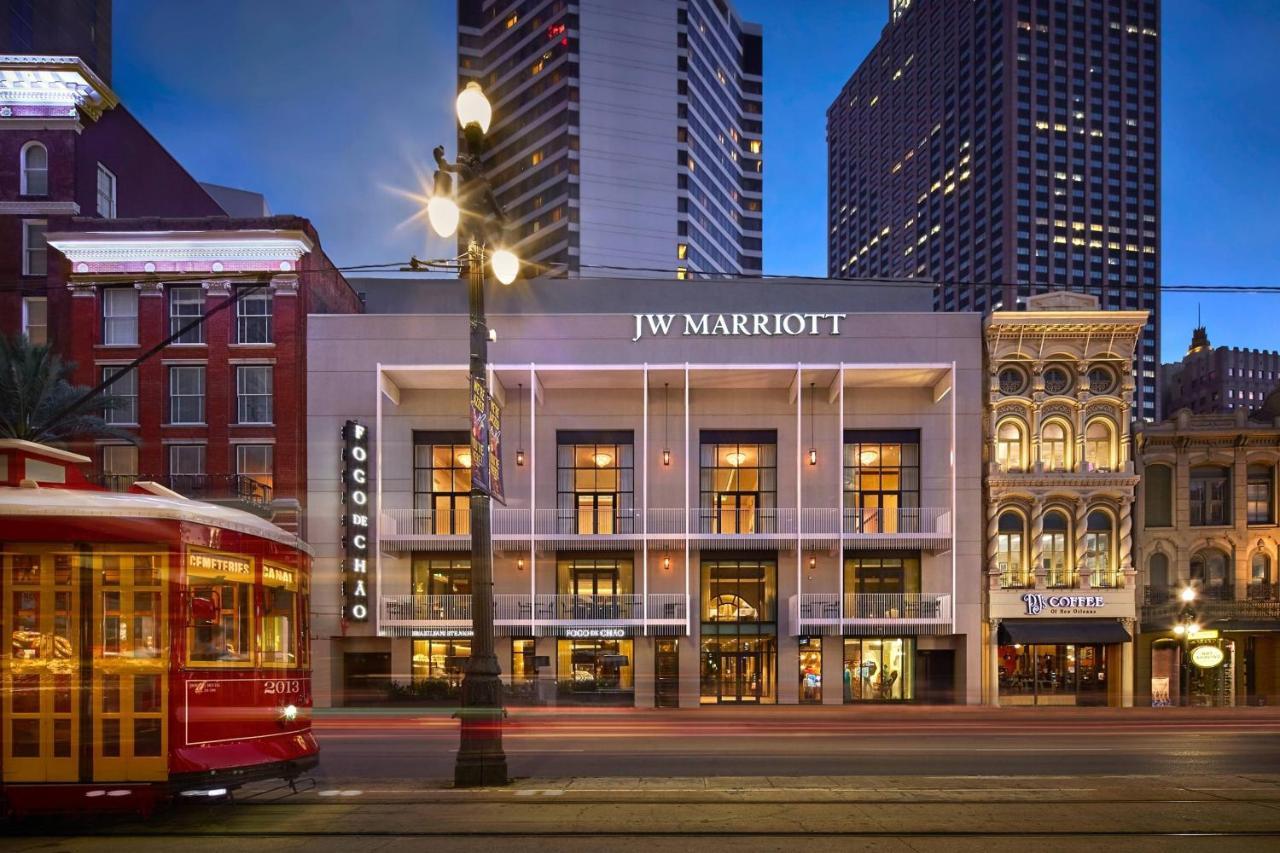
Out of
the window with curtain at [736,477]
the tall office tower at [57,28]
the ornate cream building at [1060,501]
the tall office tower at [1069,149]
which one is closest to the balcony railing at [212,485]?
the window with curtain at [736,477]

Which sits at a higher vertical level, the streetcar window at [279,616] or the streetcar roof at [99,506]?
the streetcar roof at [99,506]

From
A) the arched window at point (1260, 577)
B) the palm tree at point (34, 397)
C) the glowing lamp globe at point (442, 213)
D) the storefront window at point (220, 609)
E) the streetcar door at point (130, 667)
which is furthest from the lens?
the arched window at point (1260, 577)

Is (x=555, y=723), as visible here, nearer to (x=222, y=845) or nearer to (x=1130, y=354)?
(x=222, y=845)

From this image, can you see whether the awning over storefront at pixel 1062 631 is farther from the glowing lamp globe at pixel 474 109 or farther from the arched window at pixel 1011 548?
the glowing lamp globe at pixel 474 109

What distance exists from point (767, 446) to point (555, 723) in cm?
1179

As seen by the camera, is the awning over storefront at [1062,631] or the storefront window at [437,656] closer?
the awning over storefront at [1062,631]

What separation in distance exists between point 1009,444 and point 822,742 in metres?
15.6

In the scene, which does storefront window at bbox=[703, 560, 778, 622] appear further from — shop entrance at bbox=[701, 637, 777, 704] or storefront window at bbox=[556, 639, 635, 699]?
storefront window at bbox=[556, 639, 635, 699]

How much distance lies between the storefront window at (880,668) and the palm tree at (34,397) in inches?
966

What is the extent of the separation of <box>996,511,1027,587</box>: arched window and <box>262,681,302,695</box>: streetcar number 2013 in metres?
24.9

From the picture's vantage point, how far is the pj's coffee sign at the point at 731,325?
30391 millimetres

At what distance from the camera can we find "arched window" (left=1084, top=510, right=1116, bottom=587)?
1219 inches

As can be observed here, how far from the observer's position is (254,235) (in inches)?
1198

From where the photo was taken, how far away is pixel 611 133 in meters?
103
